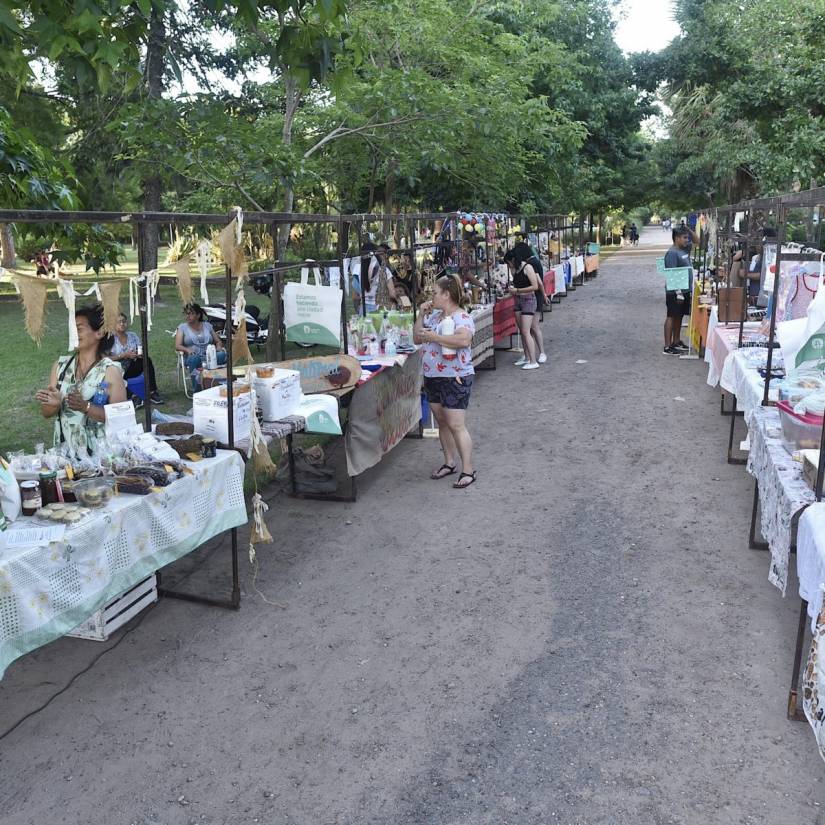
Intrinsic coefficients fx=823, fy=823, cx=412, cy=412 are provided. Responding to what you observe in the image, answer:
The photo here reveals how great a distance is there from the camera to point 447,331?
6.68 metres

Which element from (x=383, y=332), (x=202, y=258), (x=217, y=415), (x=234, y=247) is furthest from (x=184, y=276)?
(x=383, y=332)

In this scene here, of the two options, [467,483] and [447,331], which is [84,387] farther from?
[467,483]

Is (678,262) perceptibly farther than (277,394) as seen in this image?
Yes

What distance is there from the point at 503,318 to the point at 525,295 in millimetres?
2028

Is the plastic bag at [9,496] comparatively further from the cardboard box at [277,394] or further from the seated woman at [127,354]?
the seated woman at [127,354]

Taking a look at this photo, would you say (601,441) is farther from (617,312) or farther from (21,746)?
(617,312)

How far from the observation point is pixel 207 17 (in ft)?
37.6

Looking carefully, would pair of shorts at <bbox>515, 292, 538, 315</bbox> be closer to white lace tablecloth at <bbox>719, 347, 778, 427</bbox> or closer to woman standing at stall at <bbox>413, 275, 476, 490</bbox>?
→ white lace tablecloth at <bbox>719, 347, 778, 427</bbox>

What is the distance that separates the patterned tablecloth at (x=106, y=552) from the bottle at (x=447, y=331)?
239 centimetres

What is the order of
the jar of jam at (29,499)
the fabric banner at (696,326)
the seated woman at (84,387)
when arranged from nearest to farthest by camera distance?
the jar of jam at (29,499)
the seated woman at (84,387)
the fabric banner at (696,326)

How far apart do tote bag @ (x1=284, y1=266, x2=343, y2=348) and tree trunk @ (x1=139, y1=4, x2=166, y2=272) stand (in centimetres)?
108

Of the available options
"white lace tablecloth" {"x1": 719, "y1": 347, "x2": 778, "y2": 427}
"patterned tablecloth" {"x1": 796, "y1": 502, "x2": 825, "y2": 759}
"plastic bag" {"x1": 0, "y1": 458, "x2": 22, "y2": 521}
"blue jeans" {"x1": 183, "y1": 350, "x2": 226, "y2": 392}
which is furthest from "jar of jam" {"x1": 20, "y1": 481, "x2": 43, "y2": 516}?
"blue jeans" {"x1": 183, "y1": 350, "x2": 226, "y2": 392}

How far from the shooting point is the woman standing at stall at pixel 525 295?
11.6m

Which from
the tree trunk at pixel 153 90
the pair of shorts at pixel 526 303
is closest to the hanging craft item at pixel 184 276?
the tree trunk at pixel 153 90
